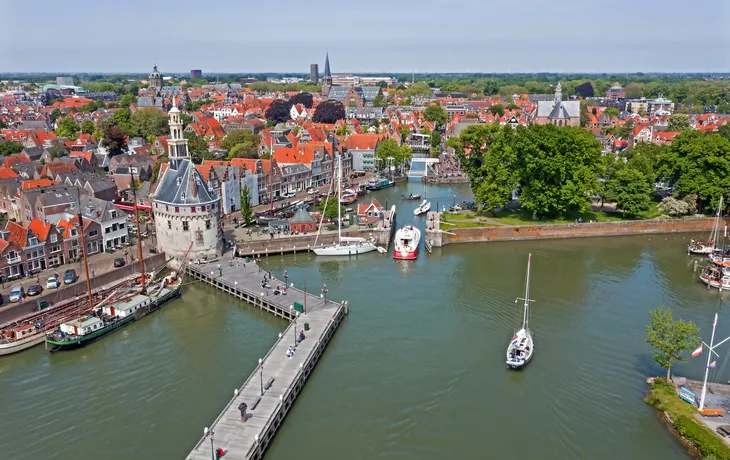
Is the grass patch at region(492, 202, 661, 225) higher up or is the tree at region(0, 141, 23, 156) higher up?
the tree at region(0, 141, 23, 156)

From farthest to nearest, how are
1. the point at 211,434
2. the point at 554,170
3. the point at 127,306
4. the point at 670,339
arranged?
the point at 554,170 < the point at 127,306 < the point at 670,339 < the point at 211,434

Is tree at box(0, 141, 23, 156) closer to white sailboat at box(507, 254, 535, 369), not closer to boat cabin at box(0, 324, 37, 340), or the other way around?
boat cabin at box(0, 324, 37, 340)

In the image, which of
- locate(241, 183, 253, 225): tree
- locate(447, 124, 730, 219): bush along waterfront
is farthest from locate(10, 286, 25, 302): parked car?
locate(447, 124, 730, 219): bush along waterfront

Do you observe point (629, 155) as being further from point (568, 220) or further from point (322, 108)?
point (322, 108)

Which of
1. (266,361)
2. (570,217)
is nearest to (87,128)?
(570,217)

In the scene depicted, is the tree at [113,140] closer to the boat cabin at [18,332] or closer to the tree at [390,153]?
the tree at [390,153]

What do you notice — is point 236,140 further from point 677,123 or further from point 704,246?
point 677,123
